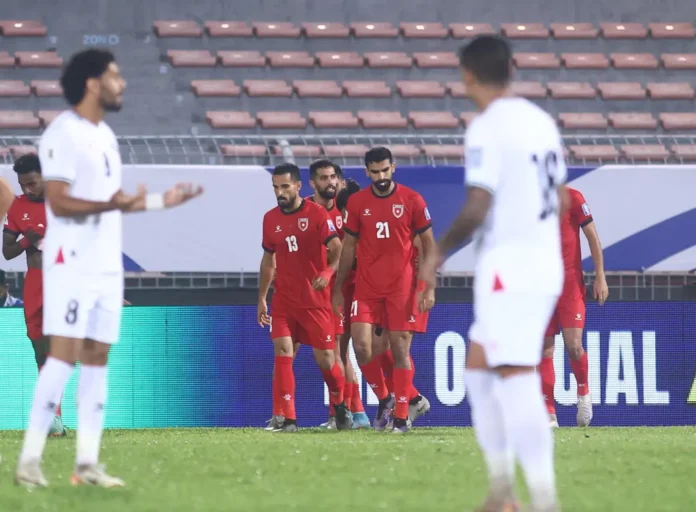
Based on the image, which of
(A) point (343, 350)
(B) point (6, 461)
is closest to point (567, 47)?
(A) point (343, 350)

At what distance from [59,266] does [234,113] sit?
15466 millimetres

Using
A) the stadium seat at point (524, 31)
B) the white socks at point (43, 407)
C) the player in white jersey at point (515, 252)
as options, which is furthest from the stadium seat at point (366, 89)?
the player in white jersey at point (515, 252)

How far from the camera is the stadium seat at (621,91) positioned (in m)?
23.0

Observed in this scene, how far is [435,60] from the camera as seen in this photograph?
76.0 feet

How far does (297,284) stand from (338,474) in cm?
480

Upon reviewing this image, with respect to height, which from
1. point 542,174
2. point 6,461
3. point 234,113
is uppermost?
point 234,113

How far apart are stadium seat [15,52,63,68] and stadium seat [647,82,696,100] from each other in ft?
35.7

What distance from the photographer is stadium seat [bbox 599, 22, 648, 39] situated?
24.5 metres

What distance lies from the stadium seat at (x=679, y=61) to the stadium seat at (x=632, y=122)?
200 centimetres

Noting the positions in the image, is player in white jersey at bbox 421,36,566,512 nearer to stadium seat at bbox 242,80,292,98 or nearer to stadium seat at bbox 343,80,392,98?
stadium seat at bbox 242,80,292,98

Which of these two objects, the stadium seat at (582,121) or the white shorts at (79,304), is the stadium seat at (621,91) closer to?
the stadium seat at (582,121)

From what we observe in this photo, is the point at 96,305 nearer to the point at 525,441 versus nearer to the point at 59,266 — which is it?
the point at 59,266

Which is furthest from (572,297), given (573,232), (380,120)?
(380,120)

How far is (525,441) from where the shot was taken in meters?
4.79
